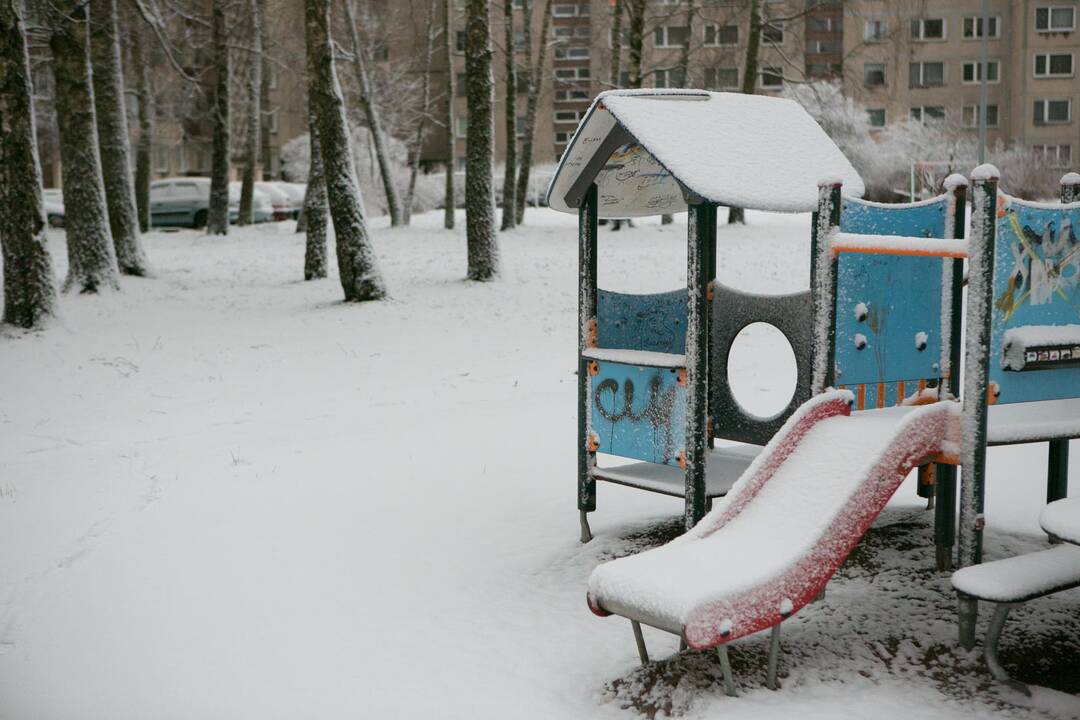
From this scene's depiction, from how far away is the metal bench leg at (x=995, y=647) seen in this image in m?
4.21

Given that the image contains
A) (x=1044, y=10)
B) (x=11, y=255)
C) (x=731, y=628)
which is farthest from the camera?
(x=1044, y=10)

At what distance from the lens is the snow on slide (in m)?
4.15

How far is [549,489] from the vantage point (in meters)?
7.64

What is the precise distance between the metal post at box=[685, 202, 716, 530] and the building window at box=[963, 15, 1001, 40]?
56.6m

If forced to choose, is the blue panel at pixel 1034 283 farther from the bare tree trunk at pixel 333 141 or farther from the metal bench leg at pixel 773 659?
the bare tree trunk at pixel 333 141

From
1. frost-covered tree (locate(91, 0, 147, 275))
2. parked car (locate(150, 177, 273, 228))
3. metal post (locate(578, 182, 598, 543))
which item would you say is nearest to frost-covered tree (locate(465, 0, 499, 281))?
frost-covered tree (locate(91, 0, 147, 275))

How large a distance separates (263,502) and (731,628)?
165 inches

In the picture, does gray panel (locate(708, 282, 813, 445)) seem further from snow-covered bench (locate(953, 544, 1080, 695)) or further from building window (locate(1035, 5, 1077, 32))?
building window (locate(1035, 5, 1077, 32))

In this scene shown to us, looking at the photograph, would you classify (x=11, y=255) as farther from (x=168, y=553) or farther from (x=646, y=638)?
(x=646, y=638)

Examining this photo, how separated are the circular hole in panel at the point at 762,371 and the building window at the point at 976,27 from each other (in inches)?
1905

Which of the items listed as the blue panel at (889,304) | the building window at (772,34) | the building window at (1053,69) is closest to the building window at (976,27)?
the building window at (1053,69)

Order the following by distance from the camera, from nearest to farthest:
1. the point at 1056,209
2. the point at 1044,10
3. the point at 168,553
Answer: the point at 1056,209 < the point at 168,553 < the point at 1044,10

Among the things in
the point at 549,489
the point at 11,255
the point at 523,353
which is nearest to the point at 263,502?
the point at 549,489

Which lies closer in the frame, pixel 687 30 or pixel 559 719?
pixel 559 719
